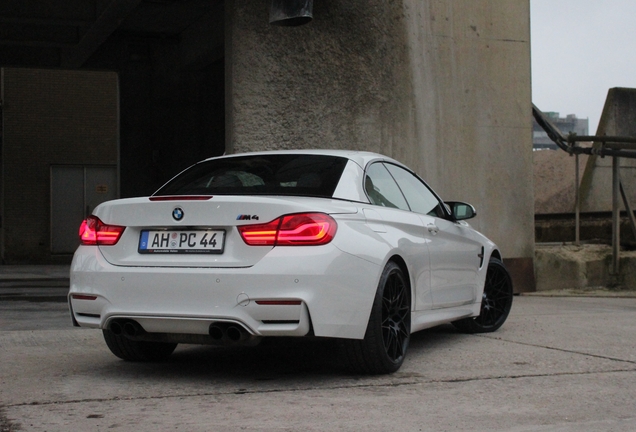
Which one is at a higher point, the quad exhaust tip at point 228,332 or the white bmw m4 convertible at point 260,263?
the white bmw m4 convertible at point 260,263

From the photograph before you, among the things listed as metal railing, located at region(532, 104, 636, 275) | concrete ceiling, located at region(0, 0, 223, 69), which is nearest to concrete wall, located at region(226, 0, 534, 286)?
metal railing, located at region(532, 104, 636, 275)

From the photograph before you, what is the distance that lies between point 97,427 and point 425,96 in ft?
27.1

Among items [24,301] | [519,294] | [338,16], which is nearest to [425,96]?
[338,16]

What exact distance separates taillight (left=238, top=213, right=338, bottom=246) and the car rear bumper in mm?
45

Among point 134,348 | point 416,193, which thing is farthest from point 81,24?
point 134,348

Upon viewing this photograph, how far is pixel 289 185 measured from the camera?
18.5 feet

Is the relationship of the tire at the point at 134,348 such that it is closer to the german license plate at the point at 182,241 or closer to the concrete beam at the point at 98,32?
the german license plate at the point at 182,241

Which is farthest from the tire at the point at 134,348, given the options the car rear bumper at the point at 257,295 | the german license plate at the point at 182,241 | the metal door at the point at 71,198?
the metal door at the point at 71,198

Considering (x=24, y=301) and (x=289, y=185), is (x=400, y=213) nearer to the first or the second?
(x=289, y=185)

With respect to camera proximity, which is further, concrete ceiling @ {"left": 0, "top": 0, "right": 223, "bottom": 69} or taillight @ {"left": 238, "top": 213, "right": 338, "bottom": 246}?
concrete ceiling @ {"left": 0, "top": 0, "right": 223, "bottom": 69}

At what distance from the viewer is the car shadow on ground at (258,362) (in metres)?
5.55

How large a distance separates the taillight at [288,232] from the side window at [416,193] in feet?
5.24

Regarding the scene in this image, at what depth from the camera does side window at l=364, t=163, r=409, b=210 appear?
5.88 meters

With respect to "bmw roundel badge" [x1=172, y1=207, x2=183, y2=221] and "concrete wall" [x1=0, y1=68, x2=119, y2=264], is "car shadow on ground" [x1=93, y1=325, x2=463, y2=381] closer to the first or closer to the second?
"bmw roundel badge" [x1=172, y1=207, x2=183, y2=221]
